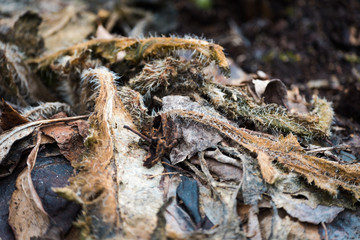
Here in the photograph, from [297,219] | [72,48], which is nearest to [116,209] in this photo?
[297,219]

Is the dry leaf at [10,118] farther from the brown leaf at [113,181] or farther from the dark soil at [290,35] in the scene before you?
the dark soil at [290,35]

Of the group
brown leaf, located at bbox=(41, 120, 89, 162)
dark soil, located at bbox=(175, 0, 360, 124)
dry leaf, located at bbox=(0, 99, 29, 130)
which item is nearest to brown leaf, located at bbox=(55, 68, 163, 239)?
brown leaf, located at bbox=(41, 120, 89, 162)

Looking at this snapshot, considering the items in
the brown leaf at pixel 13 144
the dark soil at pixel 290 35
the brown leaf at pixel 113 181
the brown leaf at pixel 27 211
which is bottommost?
the brown leaf at pixel 27 211

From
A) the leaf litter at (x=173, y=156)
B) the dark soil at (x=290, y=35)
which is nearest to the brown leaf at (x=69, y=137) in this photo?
the leaf litter at (x=173, y=156)

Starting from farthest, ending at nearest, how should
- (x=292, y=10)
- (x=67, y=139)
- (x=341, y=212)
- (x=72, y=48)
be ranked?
(x=292, y=10) → (x=72, y=48) → (x=67, y=139) → (x=341, y=212)

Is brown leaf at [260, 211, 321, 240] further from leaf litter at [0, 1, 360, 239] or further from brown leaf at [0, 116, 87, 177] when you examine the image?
brown leaf at [0, 116, 87, 177]

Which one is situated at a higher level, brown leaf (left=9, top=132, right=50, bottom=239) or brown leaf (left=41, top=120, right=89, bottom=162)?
brown leaf (left=41, top=120, right=89, bottom=162)

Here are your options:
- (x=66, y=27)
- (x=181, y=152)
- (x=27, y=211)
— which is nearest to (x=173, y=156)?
(x=181, y=152)

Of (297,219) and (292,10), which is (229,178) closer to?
(297,219)

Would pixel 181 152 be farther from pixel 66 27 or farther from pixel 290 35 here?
pixel 290 35
